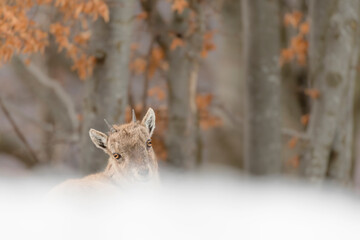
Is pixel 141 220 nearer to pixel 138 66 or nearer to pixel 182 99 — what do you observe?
pixel 182 99

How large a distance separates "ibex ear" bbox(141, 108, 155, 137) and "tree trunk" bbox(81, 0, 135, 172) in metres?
4.60

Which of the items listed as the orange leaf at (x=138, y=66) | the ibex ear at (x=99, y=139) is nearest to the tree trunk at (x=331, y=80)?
the orange leaf at (x=138, y=66)

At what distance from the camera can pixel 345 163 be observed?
1280cm

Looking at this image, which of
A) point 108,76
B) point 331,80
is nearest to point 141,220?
point 108,76

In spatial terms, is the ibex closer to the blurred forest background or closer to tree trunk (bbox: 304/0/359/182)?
the blurred forest background

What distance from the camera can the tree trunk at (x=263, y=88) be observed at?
1177 centimetres

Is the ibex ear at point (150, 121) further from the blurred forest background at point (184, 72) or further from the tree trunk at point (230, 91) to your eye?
the tree trunk at point (230, 91)

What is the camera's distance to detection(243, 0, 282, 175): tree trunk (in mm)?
11766

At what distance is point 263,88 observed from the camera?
38.6 ft

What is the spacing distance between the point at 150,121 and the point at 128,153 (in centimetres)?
26

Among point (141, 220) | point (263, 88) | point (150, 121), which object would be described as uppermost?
point (150, 121)

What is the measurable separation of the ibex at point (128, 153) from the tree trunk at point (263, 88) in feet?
26.5

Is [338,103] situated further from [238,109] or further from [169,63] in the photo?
[238,109]

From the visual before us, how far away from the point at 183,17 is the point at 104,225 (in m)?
11.1
